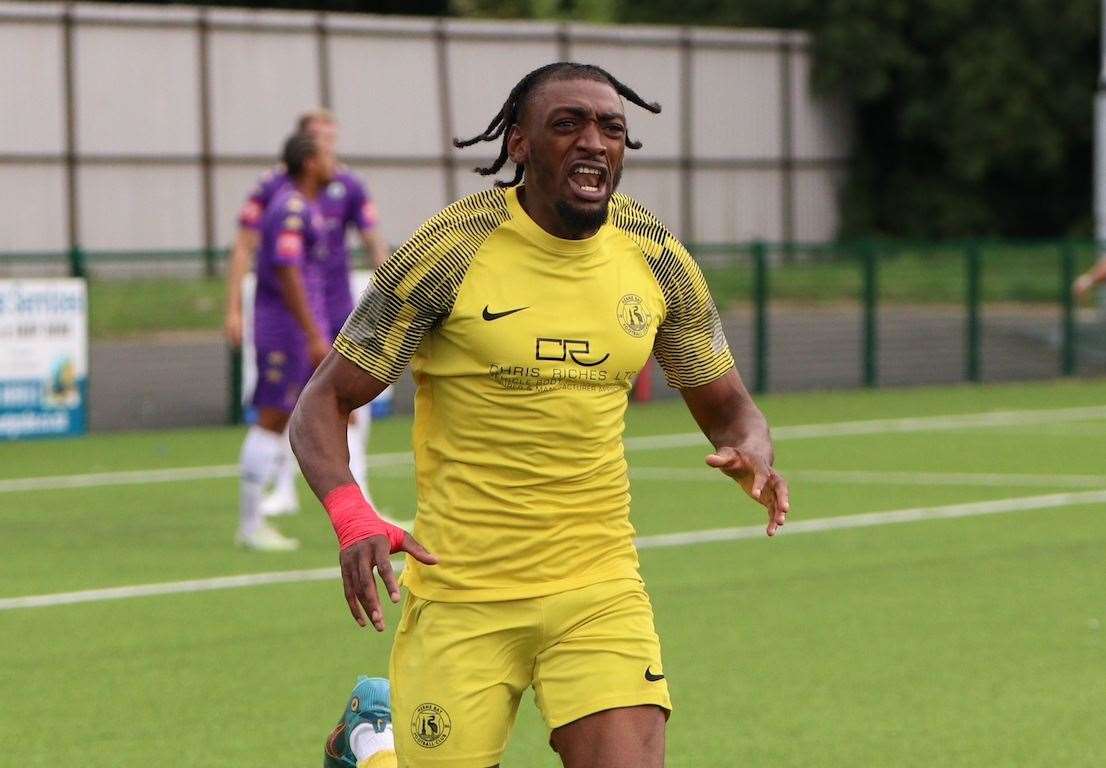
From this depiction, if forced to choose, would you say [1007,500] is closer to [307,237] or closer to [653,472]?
[653,472]

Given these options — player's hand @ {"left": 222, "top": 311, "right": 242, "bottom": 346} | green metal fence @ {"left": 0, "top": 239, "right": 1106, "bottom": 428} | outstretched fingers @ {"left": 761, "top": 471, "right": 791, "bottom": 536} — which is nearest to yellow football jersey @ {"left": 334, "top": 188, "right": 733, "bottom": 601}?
outstretched fingers @ {"left": 761, "top": 471, "right": 791, "bottom": 536}

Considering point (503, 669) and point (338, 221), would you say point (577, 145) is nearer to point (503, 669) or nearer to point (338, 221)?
point (503, 669)

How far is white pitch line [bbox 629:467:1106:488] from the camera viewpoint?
1449 cm

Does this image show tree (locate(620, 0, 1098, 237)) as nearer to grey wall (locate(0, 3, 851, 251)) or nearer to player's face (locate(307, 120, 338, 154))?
grey wall (locate(0, 3, 851, 251))

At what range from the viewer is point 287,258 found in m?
11.1

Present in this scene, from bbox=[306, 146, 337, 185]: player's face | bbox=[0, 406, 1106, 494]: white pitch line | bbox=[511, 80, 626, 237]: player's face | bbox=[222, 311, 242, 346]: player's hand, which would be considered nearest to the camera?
bbox=[511, 80, 626, 237]: player's face

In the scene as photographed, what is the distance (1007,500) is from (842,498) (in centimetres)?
103

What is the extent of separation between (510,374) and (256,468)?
666 centimetres

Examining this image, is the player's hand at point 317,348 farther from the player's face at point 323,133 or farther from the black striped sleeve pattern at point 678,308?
the black striped sleeve pattern at point 678,308

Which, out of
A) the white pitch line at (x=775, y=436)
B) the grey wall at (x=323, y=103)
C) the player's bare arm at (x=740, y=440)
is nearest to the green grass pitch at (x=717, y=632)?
the white pitch line at (x=775, y=436)

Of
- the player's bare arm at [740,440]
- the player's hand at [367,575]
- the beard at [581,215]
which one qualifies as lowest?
the player's hand at [367,575]

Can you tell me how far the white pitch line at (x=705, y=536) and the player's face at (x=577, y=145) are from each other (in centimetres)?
572

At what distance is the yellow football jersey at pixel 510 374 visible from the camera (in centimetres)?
469

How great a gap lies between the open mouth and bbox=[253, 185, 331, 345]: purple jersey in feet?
21.6
